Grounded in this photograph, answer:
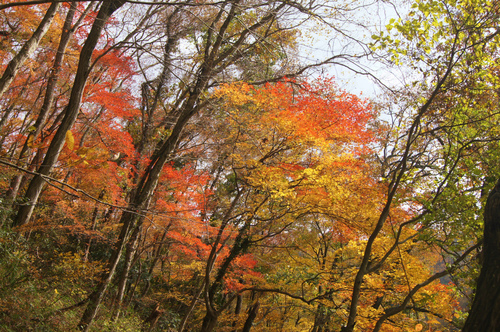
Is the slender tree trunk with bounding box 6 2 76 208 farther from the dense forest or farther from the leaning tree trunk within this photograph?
the leaning tree trunk

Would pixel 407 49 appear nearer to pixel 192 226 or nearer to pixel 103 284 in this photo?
pixel 103 284

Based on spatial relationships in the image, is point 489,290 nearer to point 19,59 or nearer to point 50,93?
point 19,59

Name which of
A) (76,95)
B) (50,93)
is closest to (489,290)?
(76,95)

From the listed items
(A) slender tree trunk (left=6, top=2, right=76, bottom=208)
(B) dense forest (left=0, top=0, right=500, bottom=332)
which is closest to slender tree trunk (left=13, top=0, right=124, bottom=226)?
(B) dense forest (left=0, top=0, right=500, bottom=332)

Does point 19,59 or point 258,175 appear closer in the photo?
point 19,59

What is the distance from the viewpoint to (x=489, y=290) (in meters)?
2.40

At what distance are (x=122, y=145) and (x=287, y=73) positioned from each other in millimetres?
7065

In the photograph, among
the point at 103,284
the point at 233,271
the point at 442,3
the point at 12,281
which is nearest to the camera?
the point at 442,3

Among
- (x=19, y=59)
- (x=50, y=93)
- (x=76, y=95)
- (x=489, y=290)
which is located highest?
(x=50, y=93)

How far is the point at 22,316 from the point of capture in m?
4.75

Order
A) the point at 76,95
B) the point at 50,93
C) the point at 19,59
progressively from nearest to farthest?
1. the point at 76,95
2. the point at 19,59
3. the point at 50,93

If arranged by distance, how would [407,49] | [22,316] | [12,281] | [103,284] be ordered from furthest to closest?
1. [103,284]
2. [12,281]
3. [22,316]
4. [407,49]

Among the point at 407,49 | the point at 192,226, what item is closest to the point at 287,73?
the point at 407,49

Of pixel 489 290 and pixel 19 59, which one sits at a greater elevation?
pixel 19 59
